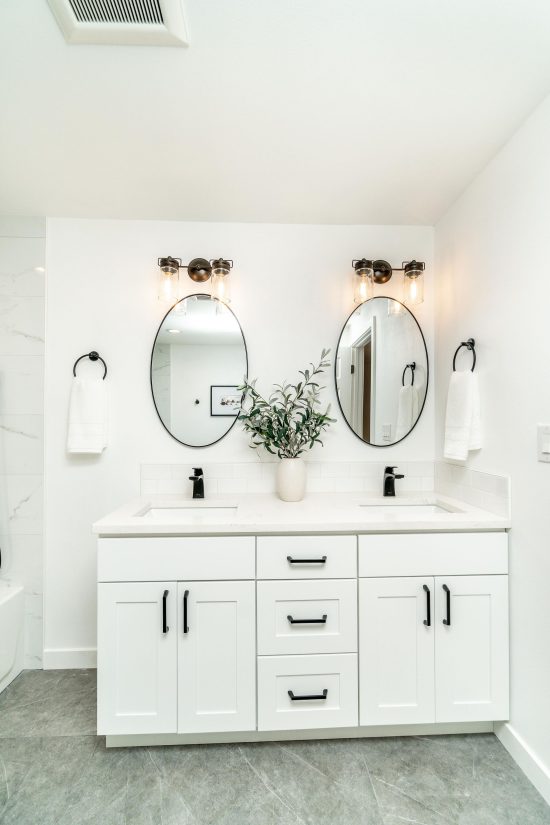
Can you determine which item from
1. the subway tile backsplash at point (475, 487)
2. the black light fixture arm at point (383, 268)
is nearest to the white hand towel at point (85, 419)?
the black light fixture arm at point (383, 268)

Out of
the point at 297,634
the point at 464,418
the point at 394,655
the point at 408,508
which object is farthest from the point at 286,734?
the point at 464,418

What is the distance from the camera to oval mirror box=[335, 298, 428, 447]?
231 centimetres

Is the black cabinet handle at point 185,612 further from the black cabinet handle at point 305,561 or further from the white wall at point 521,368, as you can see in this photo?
the white wall at point 521,368

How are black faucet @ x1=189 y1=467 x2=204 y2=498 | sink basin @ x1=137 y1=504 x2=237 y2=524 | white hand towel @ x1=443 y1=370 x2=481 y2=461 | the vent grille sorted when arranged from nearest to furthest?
the vent grille → white hand towel @ x1=443 y1=370 x2=481 y2=461 → sink basin @ x1=137 y1=504 x2=237 y2=524 → black faucet @ x1=189 y1=467 x2=204 y2=498

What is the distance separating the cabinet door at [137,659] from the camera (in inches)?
62.9

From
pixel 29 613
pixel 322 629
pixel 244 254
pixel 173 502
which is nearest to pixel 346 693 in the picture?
pixel 322 629

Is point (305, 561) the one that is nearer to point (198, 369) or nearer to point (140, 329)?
point (198, 369)

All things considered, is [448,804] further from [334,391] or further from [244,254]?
[244,254]

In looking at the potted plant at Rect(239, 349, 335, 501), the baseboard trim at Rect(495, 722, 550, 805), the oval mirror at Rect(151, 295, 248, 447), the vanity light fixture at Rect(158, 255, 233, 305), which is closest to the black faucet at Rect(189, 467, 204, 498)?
the oval mirror at Rect(151, 295, 248, 447)

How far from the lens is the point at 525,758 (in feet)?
5.00

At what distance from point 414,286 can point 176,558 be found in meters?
1.78

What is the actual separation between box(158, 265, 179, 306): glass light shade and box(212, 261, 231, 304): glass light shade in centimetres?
20

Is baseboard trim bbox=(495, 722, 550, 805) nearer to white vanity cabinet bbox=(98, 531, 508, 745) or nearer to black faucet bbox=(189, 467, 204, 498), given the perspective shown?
white vanity cabinet bbox=(98, 531, 508, 745)

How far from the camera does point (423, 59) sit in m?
1.28
